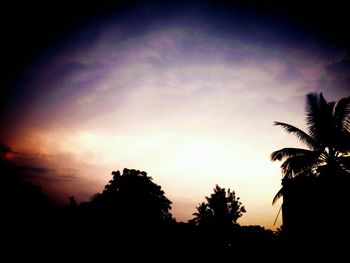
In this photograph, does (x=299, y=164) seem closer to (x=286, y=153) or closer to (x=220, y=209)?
(x=286, y=153)

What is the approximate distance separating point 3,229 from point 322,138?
16.0 m

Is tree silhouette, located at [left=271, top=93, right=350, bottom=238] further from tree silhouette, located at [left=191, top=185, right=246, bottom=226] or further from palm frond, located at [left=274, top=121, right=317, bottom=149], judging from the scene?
tree silhouette, located at [left=191, top=185, right=246, bottom=226]

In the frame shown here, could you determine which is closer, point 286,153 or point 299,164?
point 299,164

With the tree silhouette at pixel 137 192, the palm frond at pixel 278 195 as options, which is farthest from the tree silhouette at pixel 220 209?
the palm frond at pixel 278 195

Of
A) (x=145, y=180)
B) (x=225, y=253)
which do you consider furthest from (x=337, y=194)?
(x=145, y=180)

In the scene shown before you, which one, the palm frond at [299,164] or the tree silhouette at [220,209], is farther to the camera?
the tree silhouette at [220,209]

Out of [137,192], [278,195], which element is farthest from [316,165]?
[137,192]

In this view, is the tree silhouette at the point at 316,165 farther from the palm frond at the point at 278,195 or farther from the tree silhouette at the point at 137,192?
the tree silhouette at the point at 137,192

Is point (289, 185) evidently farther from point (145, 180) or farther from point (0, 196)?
point (145, 180)

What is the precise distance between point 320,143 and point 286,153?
2.03 m

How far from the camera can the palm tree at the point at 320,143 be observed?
1168 centimetres

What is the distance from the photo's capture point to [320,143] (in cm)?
1252

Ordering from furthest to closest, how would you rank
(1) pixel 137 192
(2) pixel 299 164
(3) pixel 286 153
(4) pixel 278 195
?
(1) pixel 137 192
(3) pixel 286 153
(4) pixel 278 195
(2) pixel 299 164

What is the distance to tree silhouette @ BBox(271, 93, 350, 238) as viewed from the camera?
992 centimetres
